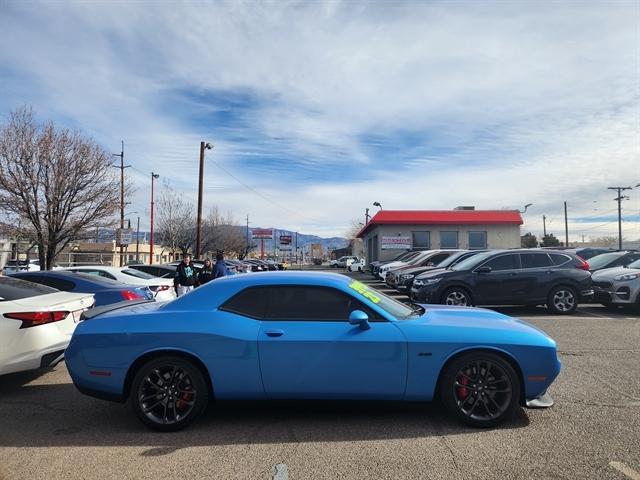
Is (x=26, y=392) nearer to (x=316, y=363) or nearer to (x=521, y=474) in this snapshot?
(x=316, y=363)

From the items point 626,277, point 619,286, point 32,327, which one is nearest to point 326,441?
point 32,327

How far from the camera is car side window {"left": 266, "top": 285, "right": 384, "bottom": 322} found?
449 centimetres

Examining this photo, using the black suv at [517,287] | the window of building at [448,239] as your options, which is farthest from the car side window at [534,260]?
the window of building at [448,239]

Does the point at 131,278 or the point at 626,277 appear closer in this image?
the point at 131,278

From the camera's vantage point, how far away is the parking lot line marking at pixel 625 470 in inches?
134

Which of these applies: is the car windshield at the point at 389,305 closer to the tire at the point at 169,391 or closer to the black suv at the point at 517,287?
the tire at the point at 169,391

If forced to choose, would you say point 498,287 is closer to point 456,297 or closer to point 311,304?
point 456,297

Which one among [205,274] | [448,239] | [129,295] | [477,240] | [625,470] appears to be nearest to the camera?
[625,470]

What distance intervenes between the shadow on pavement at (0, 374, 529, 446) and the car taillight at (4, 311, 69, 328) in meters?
0.85

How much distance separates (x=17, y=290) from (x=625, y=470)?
6618mm

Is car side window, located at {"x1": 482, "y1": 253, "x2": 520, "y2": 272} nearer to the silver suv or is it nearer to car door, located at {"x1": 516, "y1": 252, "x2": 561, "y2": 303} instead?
car door, located at {"x1": 516, "y1": 252, "x2": 561, "y2": 303}

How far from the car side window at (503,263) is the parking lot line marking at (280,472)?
9.37 m

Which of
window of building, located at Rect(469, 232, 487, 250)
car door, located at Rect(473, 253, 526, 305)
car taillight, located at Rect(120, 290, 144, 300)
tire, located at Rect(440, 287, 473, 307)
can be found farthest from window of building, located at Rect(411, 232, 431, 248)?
car taillight, located at Rect(120, 290, 144, 300)

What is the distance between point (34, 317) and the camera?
18.0ft
